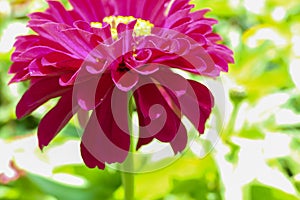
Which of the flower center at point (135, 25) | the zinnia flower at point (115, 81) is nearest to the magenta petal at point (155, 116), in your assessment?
the zinnia flower at point (115, 81)

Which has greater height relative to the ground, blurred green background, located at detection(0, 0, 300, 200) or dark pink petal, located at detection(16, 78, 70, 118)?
dark pink petal, located at detection(16, 78, 70, 118)

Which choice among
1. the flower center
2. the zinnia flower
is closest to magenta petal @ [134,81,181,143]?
the zinnia flower

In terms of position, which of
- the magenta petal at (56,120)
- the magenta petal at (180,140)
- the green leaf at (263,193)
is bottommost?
the green leaf at (263,193)

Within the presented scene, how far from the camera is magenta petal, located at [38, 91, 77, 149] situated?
44 centimetres

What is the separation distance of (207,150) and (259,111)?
0.12m

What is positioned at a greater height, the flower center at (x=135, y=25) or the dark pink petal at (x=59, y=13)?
the dark pink petal at (x=59, y=13)

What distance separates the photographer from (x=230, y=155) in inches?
24.1

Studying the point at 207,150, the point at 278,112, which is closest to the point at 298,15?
the point at 278,112

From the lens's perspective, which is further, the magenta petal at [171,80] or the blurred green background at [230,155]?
the blurred green background at [230,155]

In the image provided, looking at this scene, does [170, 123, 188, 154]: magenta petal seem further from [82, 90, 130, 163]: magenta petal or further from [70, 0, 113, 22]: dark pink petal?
[70, 0, 113, 22]: dark pink petal

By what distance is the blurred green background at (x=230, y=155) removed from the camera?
558mm

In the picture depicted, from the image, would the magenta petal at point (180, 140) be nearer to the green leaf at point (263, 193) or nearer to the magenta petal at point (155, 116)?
the magenta petal at point (155, 116)

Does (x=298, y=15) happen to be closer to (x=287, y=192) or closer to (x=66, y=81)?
(x=287, y=192)

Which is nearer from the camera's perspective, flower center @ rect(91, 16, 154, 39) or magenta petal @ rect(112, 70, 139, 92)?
magenta petal @ rect(112, 70, 139, 92)
